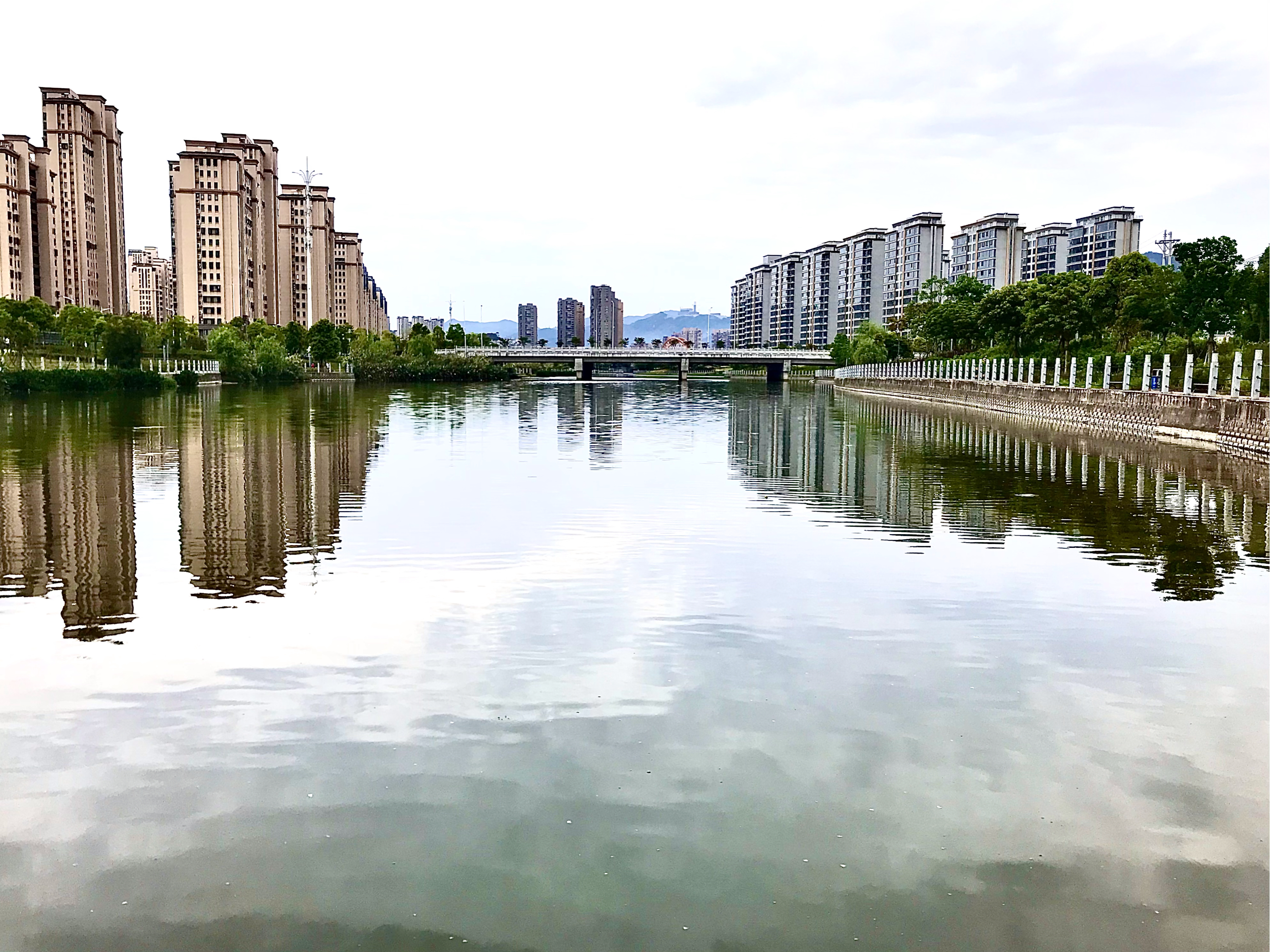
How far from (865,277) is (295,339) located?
376 feet

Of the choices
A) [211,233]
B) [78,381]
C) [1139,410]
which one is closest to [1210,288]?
[1139,410]

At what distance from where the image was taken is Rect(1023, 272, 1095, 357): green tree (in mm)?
59000

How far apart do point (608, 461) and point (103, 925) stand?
65.6 feet

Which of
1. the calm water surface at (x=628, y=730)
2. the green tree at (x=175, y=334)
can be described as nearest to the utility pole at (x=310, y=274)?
the green tree at (x=175, y=334)

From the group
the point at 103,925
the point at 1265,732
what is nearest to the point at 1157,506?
the point at 1265,732

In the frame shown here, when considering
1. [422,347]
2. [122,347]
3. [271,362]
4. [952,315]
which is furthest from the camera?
[422,347]

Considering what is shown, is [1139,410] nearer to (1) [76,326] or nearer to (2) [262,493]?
(2) [262,493]

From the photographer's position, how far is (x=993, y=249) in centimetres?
16650

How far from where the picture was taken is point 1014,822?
18.0 feet

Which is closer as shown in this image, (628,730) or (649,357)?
(628,730)

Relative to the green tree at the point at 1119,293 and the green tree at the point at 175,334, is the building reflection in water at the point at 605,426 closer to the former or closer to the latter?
the green tree at the point at 1119,293

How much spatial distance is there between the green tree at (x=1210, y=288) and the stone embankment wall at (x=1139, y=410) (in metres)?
6.51

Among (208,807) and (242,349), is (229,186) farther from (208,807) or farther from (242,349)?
(208,807)

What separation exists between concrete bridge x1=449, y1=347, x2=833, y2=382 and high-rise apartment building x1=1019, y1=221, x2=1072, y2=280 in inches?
2398
